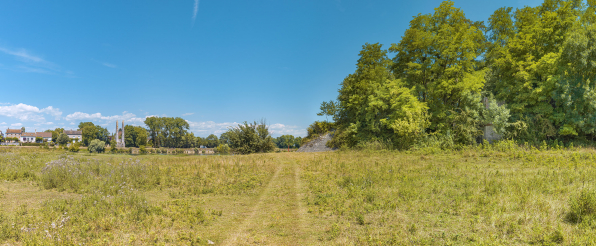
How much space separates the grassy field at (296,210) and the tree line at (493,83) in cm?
1375

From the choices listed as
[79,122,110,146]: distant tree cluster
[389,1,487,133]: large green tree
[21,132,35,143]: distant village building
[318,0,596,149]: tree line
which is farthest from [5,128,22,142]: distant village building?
[389,1,487,133]: large green tree

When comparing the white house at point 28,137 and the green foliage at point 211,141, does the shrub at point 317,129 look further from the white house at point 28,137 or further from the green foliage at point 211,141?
the white house at point 28,137

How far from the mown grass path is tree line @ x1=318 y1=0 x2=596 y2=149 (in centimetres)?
1667

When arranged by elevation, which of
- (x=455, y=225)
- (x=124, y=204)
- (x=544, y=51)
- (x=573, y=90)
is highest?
(x=544, y=51)

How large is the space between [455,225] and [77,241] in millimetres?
7618

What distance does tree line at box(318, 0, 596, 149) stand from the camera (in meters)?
21.9

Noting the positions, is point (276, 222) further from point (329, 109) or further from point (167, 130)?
point (167, 130)

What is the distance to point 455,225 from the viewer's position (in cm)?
578

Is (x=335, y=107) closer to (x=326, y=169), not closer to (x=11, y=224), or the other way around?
(x=326, y=169)

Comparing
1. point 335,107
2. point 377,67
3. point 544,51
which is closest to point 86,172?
point 377,67

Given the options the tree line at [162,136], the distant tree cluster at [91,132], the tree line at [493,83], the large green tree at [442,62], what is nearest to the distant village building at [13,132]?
the tree line at [162,136]

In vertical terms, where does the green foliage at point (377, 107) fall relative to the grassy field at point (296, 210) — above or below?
above

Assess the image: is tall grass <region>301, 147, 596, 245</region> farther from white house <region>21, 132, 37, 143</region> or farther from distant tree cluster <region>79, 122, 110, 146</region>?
white house <region>21, 132, 37, 143</region>

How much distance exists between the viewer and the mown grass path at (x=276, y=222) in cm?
542
